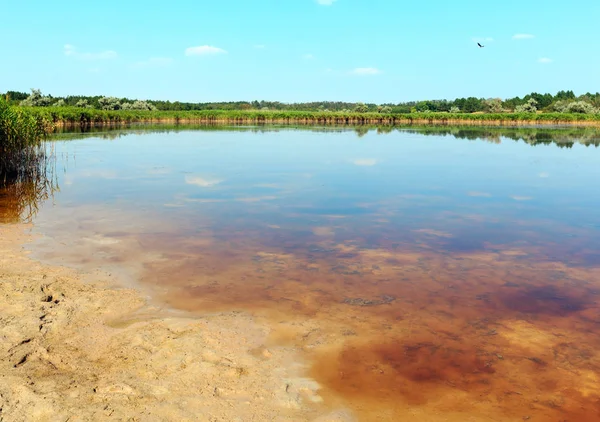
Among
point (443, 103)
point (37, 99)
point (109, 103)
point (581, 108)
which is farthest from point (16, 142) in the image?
point (443, 103)

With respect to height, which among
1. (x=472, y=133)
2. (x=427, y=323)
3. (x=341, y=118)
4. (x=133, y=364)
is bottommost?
(x=427, y=323)

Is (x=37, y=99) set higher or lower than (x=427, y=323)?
higher

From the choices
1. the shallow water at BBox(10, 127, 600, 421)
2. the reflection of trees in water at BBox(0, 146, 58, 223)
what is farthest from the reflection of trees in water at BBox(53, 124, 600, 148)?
the shallow water at BBox(10, 127, 600, 421)

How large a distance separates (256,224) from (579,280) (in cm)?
728

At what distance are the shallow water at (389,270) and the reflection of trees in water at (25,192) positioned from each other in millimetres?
504

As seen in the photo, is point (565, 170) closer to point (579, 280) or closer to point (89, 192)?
point (579, 280)

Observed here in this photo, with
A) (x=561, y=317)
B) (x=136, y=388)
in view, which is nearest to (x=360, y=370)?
(x=136, y=388)

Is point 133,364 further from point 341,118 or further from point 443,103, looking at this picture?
point 443,103

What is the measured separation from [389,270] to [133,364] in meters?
5.13

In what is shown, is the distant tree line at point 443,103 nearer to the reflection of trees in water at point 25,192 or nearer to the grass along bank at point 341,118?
the grass along bank at point 341,118

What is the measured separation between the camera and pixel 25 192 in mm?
16500

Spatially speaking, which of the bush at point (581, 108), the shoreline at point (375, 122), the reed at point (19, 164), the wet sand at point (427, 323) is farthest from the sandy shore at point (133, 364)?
the bush at point (581, 108)

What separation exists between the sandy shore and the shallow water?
440 mm

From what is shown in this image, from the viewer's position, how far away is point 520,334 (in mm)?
6520
